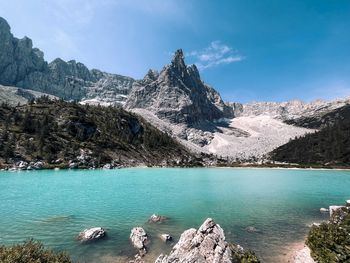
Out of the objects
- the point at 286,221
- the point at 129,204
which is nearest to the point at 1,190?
the point at 129,204

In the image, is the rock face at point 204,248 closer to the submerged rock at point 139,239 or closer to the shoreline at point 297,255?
the submerged rock at point 139,239

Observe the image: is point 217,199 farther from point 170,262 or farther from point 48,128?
point 48,128

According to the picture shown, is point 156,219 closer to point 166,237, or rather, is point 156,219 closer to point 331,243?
point 166,237

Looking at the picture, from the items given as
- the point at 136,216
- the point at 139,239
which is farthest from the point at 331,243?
the point at 136,216

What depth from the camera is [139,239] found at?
27953 mm

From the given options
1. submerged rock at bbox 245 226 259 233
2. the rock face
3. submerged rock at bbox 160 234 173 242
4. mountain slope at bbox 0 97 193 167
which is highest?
mountain slope at bbox 0 97 193 167

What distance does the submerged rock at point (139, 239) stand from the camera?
1037 inches

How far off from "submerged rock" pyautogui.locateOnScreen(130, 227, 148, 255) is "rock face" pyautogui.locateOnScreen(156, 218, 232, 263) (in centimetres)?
611

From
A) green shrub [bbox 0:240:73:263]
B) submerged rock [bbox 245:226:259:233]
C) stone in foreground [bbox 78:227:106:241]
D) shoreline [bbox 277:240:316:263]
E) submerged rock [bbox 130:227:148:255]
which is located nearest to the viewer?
green shrub [bbox 0:240:73:263]

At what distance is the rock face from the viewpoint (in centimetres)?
1722

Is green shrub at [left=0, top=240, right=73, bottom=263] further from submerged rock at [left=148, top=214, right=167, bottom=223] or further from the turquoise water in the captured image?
submerged rock at [left=148, top=214, right=167, bottom=223]

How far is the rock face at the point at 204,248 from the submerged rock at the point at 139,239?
6109 millimetres

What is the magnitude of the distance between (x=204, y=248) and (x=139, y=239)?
1178cm

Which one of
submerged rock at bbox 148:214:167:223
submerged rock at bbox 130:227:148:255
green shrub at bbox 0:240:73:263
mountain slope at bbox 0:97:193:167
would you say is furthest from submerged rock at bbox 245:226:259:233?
mountain slope at bbox 0:97:193:167
